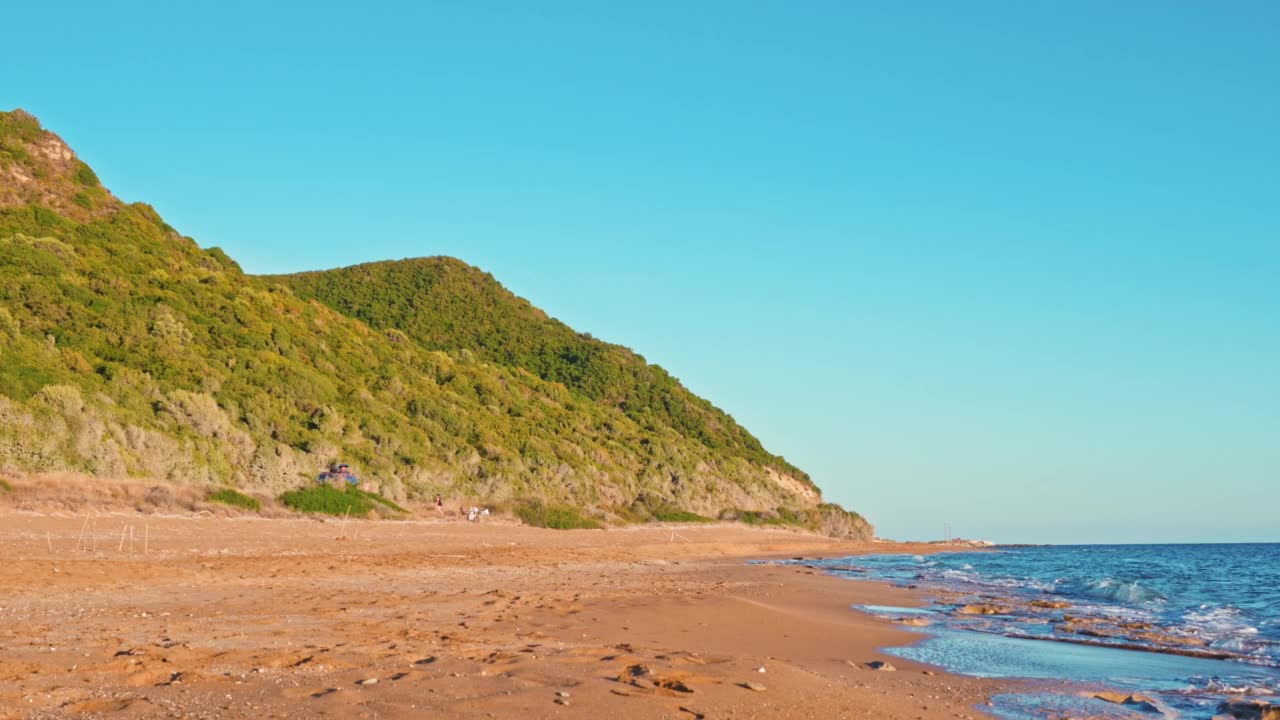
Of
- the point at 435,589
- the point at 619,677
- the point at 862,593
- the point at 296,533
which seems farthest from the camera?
the point at 296,533

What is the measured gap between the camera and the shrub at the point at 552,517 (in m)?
41.9

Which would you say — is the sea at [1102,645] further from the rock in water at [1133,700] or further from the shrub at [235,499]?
the shrub at [235,499]

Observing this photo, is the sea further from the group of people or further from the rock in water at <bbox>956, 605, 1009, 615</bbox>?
the group of people

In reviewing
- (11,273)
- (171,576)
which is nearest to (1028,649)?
(171,576)

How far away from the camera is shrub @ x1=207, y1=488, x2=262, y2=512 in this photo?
91.7 feet

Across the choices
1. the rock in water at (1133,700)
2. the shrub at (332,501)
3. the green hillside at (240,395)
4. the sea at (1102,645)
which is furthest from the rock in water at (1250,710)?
the green hillside at (240,395)

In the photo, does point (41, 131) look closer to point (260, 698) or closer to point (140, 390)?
point (140, 390)

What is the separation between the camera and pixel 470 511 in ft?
126

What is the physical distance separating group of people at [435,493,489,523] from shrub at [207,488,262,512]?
9.06 m

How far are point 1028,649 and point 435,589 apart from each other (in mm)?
9145

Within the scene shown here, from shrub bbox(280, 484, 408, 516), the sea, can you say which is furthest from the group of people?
the sea

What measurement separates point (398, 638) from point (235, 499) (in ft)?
69.7

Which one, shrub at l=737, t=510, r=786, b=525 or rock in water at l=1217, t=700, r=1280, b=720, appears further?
shrub at l=737, t=510, r=786, b=525

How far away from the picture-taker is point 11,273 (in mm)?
37688
